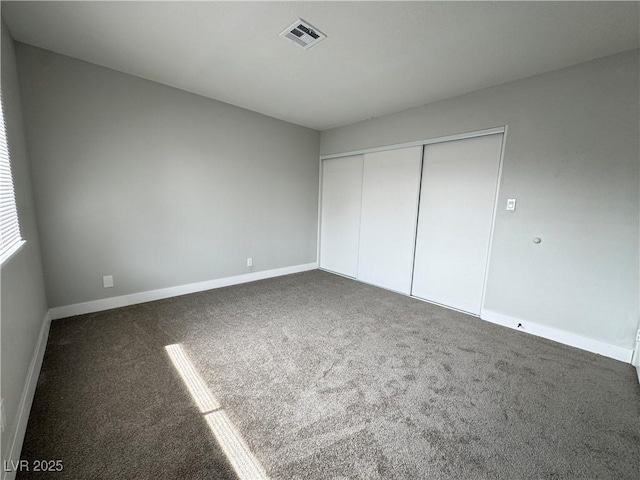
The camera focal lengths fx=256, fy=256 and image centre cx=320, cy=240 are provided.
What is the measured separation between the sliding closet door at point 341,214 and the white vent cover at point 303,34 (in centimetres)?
221

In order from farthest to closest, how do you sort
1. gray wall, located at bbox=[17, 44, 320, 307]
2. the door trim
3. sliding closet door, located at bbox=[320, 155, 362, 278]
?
sliding closet door, located at bbox=[320, 155, 362, 278] < the door trim < gray wall, located at bbox=[17, 44, 320, 307]

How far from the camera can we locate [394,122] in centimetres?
354

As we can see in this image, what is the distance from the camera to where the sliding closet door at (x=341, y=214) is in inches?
166

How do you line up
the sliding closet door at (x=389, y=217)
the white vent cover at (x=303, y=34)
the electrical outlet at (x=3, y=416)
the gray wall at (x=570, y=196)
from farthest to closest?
the sliding closet door at (x=389, y=217) → the gray wall at (x=570, y=196) → the white vent cover at (x=303, y=34) → the electrical outlet at (x=3, y=416)

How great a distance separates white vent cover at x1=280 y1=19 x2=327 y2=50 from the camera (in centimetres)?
184

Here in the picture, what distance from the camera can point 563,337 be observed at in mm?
2424

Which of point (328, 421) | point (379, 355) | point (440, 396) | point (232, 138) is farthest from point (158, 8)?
point (440, 396)

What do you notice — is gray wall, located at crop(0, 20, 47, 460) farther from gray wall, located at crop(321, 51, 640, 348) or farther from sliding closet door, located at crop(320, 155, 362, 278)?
gray wall, located at crop(321, 51, 640, 348)

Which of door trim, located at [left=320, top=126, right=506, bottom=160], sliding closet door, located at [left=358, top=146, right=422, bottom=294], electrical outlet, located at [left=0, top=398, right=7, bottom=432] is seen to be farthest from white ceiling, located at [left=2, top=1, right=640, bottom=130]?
electrical outlet, located at [left=0, top=398, right=7, bottom=432]

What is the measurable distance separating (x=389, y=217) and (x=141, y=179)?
3.16 metres

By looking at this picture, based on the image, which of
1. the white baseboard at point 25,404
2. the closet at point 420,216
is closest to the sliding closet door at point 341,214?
the closet at point 420,216

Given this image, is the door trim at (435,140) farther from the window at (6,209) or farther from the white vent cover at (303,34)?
the window at (6,209)

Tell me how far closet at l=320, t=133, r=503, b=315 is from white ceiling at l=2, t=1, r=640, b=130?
2.62ft

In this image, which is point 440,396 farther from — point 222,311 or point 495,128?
point 495,128
